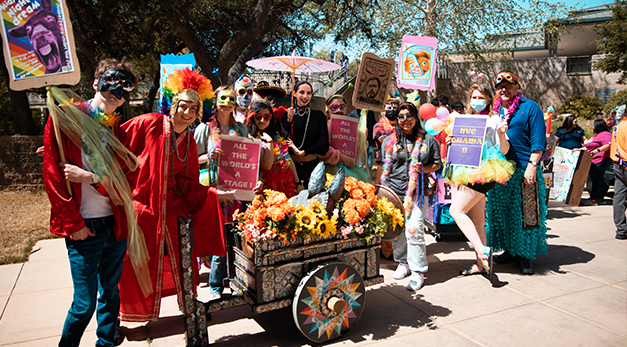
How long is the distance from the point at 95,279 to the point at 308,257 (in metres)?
1.47

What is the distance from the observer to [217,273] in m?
3.82

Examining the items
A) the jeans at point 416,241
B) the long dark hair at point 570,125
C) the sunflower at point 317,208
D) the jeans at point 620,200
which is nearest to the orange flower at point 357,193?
the sunflower at point 317,208

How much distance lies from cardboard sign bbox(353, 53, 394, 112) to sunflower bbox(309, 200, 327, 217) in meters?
2.25

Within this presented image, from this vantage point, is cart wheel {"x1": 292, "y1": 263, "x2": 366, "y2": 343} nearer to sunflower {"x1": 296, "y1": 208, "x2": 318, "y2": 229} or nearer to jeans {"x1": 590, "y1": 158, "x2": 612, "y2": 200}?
sunflower {"x1": 296, "y1": 208, "x2": 318, "y2": 229}

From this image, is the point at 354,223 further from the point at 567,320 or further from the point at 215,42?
the point at 215,42

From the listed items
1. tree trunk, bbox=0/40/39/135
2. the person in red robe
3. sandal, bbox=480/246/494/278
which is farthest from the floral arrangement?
tree trunk, bbox=0/40/39/135

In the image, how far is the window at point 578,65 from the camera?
22.9m

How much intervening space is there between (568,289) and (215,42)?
13.8 meters

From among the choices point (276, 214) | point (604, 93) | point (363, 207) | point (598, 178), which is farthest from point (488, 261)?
point (604, 93)

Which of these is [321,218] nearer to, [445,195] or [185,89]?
[185,89]

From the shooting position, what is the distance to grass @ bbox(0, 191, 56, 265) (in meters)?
5.48

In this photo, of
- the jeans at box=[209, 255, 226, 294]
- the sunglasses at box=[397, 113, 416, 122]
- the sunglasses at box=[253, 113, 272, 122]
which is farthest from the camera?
the sunglasses at box=[397, 113, 416, 122]

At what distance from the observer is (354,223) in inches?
129

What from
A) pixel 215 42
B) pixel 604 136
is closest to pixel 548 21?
pixel 604 136
